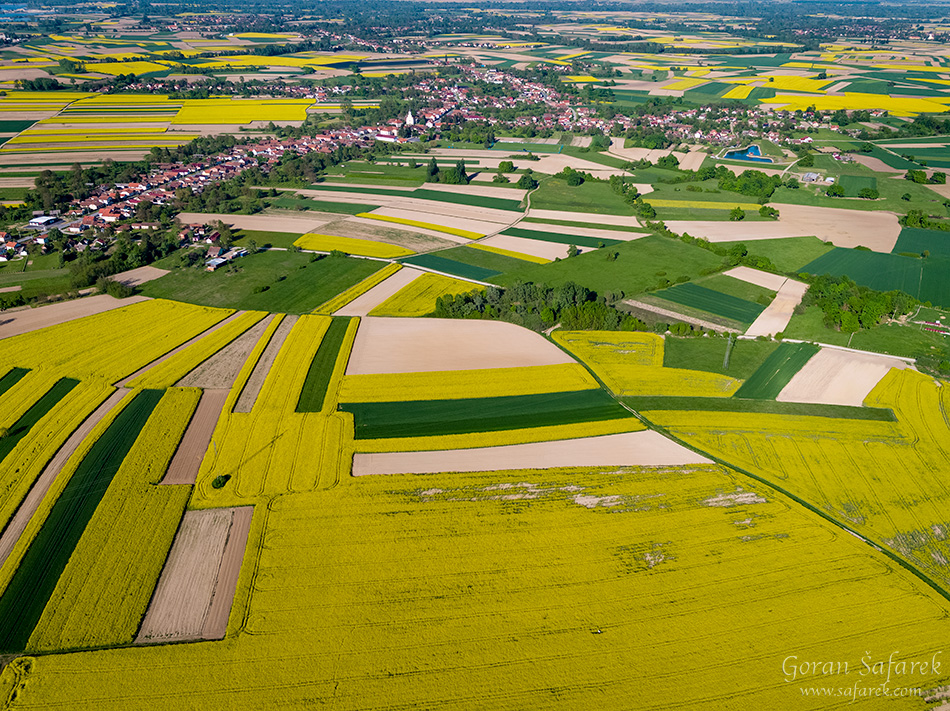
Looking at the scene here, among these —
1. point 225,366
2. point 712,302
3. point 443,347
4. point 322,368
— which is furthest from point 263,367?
point 712,302

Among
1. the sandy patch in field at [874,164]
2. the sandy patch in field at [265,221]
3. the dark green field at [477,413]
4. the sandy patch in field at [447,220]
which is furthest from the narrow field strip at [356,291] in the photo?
the sandy patch in field at [874,164]

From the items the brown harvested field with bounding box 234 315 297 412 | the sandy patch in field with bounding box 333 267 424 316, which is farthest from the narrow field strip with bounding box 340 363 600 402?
the sandy patch in field with bounding box 333 267 424 316

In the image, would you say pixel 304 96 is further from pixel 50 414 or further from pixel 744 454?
pixel 744 454

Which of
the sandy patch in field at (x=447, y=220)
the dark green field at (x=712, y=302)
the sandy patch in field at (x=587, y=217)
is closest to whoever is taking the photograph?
the dark green field at (x=712, y=302)

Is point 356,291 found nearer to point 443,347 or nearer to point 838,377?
point 443,347

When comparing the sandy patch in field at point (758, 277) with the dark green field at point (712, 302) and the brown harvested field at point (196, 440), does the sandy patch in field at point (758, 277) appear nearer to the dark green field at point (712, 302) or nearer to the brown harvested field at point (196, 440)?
the dark green field at point (712, 302)

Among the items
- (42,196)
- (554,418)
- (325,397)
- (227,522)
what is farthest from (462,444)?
(42,196)

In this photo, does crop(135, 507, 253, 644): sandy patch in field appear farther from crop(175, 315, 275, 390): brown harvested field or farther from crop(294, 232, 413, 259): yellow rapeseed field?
crop(294, 232, 413, 259): yellow rapeseed field
